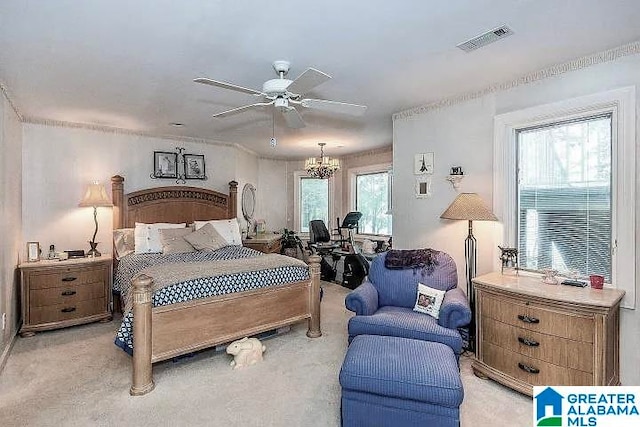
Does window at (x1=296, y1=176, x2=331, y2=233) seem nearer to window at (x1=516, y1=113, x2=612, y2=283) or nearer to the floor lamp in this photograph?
the floor lamp

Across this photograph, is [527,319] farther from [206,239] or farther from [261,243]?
[261,243]

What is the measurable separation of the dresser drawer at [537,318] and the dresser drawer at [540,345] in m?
0.03

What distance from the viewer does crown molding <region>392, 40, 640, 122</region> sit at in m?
2.42

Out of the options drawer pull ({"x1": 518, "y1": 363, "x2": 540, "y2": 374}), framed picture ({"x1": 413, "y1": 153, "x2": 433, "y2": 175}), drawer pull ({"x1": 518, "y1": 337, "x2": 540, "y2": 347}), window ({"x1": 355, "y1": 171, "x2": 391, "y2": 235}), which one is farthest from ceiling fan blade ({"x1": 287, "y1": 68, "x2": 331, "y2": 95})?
window ({"x1": 355, "y1": 171, "x2": 391, "y2": 235})

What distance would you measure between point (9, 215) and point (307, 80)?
3.24 m

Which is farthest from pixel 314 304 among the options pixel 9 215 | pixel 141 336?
pixel 9 215

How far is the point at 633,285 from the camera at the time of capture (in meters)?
2.40

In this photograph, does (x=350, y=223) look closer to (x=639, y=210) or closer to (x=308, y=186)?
(x=308, y=186)

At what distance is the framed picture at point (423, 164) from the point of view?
377cm

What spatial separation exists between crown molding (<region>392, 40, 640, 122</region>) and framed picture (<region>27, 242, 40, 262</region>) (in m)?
4.64

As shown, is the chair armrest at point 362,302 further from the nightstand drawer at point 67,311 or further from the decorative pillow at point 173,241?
the nightstand drawer at point 67,311

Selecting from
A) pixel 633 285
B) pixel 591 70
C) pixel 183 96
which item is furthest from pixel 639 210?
pixel 183 96

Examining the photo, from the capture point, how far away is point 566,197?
2826 mm

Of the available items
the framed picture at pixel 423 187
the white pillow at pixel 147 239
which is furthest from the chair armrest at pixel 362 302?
the white pillow at pixel 147 239
